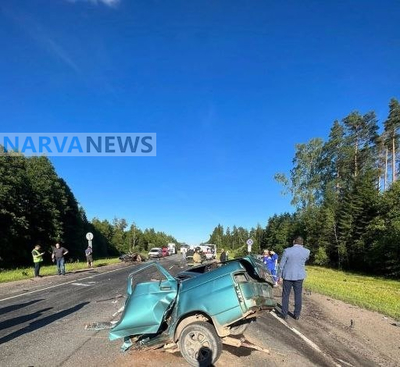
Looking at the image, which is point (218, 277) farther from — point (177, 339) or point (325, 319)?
point (325, 319)

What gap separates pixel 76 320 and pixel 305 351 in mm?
5155

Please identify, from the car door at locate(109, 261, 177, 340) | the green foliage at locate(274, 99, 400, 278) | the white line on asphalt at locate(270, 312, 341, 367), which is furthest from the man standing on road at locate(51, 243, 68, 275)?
the green foliage at locate(274, 99, 400, 278)

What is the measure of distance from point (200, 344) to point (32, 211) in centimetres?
5197

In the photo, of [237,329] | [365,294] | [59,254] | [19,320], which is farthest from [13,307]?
[365,294]

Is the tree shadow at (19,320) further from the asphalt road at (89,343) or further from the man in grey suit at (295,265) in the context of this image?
the man in grey suit at (295,265)

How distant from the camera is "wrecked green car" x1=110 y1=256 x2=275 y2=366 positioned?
207 inches

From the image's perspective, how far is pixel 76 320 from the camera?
9.03m

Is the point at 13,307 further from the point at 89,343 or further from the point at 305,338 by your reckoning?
the point at 305,338

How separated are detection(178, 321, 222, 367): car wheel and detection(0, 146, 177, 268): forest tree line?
137 ft

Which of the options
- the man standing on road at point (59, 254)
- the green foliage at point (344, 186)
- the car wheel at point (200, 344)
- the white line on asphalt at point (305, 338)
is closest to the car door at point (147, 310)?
the car wheel at point (200, 344)

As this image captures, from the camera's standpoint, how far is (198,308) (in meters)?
5.36

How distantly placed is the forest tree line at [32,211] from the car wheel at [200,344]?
41.8 meters

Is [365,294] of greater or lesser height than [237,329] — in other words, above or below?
below

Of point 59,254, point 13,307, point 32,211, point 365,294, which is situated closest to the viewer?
point 13,307
